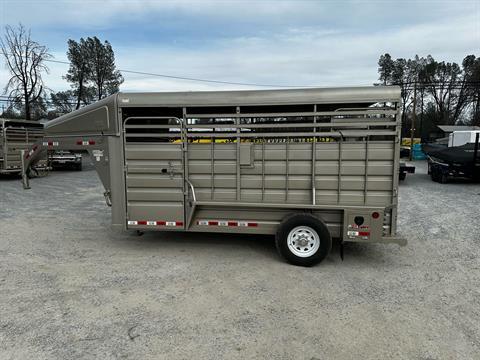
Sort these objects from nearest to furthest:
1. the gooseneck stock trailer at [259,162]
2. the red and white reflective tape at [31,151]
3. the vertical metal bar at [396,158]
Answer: the vertical metal bar at [396,158]
the gooseneck stock trailer at [259,162]
the red and white reflective tape at [31,151]

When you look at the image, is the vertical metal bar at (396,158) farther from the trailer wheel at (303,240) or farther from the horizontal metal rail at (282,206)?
the trailer wheel at (303,240)

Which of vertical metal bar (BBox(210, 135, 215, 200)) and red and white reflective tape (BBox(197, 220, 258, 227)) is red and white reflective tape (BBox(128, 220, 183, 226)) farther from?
vertical metal bar (BBox(210, 135, 215, 200))

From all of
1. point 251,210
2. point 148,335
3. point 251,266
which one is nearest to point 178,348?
point 148,335

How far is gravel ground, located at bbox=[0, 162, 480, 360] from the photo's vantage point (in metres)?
3.19

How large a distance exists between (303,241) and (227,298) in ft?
5.05

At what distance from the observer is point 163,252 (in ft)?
19.0

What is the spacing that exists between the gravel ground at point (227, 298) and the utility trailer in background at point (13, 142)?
33.3ft

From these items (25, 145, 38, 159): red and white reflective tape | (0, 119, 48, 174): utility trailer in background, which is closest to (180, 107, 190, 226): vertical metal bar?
(25, 145, 38, 159): red and white reflective tape

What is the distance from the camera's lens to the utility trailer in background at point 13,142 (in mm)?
15367

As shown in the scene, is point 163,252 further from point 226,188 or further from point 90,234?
point 90,234

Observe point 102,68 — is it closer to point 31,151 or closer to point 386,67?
point 31,151

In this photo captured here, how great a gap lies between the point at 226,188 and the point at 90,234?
Answer: 10.7ft

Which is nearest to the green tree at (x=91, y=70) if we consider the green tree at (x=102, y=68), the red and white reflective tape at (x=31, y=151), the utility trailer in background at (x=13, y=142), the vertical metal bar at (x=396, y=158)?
the green tree at (x=102, y=68)

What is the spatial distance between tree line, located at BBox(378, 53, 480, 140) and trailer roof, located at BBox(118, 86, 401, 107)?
183 ft
